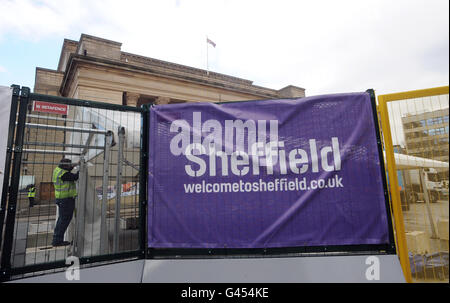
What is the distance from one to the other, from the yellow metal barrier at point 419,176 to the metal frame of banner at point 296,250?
0.10 m

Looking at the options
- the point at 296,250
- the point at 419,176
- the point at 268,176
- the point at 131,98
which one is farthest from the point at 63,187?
the point at 131,98

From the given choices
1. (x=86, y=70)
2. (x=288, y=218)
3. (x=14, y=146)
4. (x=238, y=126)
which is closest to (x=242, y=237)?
(x=288, y=218)

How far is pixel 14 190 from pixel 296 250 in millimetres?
3891

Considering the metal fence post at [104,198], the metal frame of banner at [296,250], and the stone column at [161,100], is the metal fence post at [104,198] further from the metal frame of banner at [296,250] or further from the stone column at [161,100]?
the stone column at [161,100]

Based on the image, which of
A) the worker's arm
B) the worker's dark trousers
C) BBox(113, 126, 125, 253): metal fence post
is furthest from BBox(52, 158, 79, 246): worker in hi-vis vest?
BBox(113, 126, 125, 253): metal fence post

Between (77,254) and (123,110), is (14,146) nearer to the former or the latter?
(123,110)

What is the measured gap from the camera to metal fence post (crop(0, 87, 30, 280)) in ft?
10.2

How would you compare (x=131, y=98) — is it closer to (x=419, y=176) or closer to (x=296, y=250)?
(x=296, y=250)

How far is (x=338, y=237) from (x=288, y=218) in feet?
2.35

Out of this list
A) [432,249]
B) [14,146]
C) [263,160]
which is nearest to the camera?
[432,249]

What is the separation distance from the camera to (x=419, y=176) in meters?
3.20

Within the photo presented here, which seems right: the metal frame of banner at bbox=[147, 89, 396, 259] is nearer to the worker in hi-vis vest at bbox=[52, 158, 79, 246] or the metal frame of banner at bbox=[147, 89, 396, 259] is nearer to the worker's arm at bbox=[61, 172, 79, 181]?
the worker's arm at bbox=[61, 172, 79, 181]

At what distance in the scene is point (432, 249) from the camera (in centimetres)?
302

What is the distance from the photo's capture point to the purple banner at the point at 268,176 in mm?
3473
